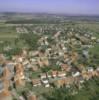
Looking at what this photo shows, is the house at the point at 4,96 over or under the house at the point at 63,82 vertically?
over

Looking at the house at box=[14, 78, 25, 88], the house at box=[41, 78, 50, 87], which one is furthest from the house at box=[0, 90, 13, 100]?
the house at box=[41, 78, 50, 87]

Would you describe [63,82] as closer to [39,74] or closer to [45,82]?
[45,82]

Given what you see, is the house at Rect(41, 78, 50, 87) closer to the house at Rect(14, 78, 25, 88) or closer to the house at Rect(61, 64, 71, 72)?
the house at Rect(14, 78, 25, 88)

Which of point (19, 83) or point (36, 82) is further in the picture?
point (36, 82)

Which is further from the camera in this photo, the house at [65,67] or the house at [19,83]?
the house at [65,67]

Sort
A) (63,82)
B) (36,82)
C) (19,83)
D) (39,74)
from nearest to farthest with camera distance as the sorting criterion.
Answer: (19,83), (63,82), (36,82), (39,74)

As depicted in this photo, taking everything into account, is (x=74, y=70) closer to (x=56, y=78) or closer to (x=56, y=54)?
(x=56, y=78)

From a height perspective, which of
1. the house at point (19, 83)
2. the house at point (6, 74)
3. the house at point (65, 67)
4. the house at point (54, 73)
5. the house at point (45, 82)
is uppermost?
the house at point (6, 74)

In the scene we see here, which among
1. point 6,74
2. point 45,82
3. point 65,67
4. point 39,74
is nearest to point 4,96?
point 6,74

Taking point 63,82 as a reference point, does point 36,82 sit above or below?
below

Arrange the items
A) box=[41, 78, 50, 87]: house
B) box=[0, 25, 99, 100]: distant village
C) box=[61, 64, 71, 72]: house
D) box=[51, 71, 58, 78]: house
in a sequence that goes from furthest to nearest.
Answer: box=[61, 64, 71, 72]: house < box=[51, 71, 58, 78]: house < box=[41, 78, 50, 87]: house < box=[0, 25, 99, 100]: distant village

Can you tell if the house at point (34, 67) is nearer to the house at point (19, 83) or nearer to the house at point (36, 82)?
the house at point (36, 82)

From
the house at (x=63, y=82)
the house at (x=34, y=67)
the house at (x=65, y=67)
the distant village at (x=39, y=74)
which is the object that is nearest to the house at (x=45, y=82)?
the distant village at (x=39, y=74)
